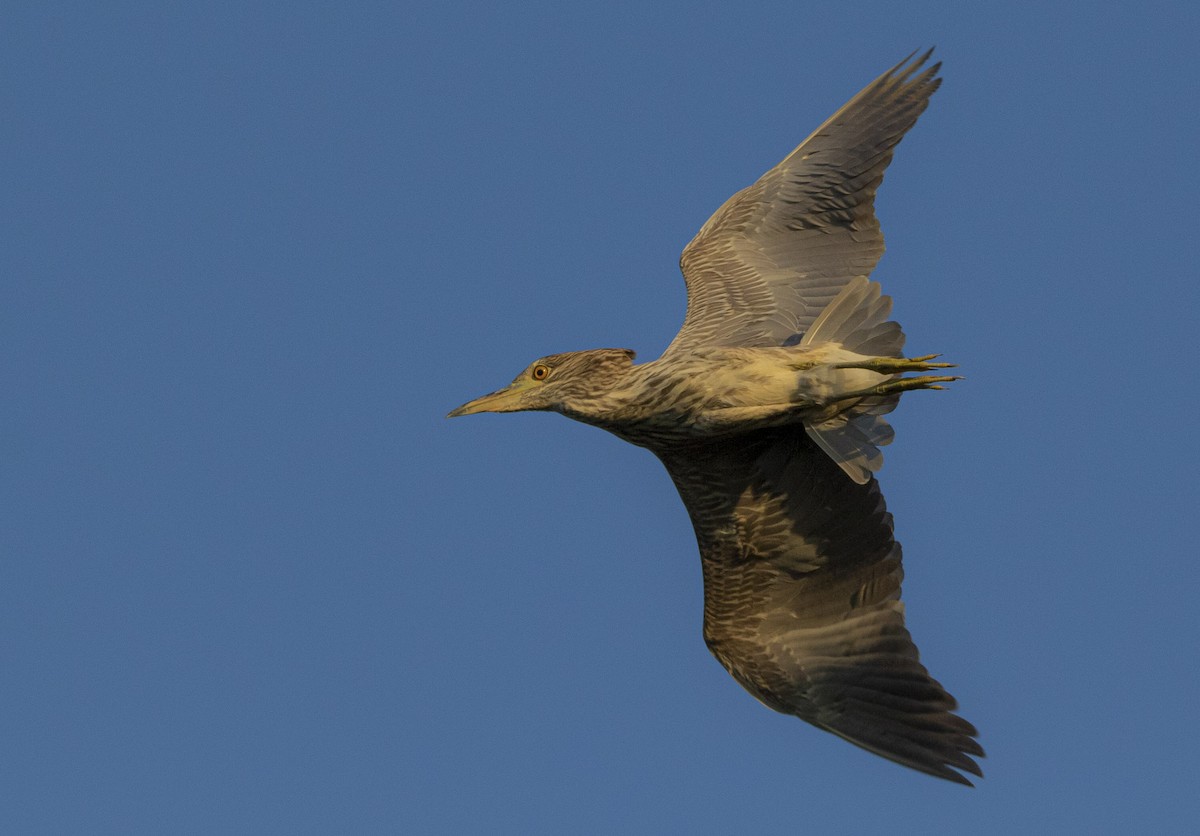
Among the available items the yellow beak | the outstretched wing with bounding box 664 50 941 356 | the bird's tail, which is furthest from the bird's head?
the bird's tail

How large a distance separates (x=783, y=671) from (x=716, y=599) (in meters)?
0.68

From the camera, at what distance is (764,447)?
1200cm

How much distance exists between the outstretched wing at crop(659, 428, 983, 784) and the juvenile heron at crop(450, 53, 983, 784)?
0.01 m

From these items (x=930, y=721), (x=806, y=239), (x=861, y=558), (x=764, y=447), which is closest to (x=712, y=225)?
(x=806, y=239)

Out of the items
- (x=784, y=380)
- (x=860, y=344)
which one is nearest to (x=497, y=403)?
(x=784, y=380)

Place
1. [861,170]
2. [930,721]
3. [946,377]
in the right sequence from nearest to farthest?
[946,377] → [930,721] → [861,170]

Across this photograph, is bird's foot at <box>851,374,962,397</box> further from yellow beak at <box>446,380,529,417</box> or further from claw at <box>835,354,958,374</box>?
yellow beak at <box>446,380,529,417</box>

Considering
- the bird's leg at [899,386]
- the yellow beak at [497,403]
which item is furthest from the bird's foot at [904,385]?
the yellow beak at [497,403]

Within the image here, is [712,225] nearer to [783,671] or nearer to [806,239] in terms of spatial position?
[806,239]

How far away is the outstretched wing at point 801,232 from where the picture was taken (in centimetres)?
1226

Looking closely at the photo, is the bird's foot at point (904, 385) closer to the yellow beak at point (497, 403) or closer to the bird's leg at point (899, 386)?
the bird's leg at point (899, 386)

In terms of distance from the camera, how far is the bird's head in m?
11.6

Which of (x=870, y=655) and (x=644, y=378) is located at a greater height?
(x=644, y=378)

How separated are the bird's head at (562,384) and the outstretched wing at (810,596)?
73cm
